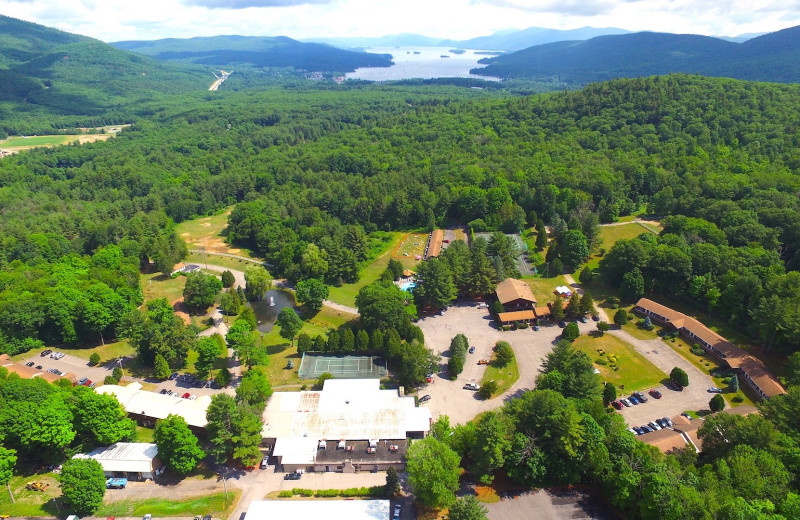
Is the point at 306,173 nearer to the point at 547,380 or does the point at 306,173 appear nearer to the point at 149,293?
the point at 149,293

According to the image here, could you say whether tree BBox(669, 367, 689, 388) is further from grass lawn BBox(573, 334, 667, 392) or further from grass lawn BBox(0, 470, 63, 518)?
grass lawn BBox(0, 470, 63, 518)

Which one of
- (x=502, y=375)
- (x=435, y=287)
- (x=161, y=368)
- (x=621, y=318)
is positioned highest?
(x=435, y=287)

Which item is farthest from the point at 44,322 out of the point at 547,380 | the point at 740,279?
the point at 740,279

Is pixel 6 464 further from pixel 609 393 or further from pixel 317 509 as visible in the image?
pixel 609 393

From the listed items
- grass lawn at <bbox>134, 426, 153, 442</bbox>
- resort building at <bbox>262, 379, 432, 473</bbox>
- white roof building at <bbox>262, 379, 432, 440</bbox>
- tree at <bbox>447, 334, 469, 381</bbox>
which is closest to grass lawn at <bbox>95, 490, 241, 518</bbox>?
resort building at <bbox>262, 379, 432, 473</bbox>

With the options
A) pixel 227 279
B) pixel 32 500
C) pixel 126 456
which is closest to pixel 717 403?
pixel 126 456

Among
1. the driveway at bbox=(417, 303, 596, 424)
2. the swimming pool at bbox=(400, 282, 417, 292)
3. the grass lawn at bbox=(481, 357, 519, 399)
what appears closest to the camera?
the driveway at bbox=(417, 303, 596, 424)

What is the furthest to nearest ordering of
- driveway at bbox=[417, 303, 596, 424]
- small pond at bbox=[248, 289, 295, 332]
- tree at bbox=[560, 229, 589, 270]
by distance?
tree at bbox=[560, 229, 589, 270] → small pond at bbox=[248, 289, 295, 332] → driveway at bbox=[417, 303, 596, 424]
